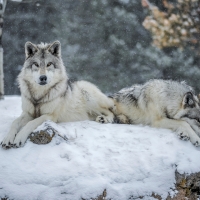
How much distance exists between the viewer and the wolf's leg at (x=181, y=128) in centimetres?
427

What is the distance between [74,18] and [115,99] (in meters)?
5.96

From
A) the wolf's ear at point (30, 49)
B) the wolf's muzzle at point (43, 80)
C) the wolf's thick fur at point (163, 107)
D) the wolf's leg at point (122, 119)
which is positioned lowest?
the wolf's leg at point (122, 119)

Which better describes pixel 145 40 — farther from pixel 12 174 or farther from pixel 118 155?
pixel 12 174

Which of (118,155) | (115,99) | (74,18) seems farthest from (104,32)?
(118,155)

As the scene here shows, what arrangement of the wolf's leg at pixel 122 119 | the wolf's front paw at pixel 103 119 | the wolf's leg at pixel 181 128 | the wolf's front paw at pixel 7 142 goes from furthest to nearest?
the wolf's leg at pixel 122 119 → the wolf's front paw at pixel 103 119 → the wolf's leg at pixel 181 128 → the wolf's front paw at pixel 7 142

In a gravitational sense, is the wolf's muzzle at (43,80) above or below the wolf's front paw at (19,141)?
above

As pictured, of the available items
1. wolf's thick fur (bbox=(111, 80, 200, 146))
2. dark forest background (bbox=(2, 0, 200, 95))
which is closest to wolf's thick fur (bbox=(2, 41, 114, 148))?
wolf's thick fur (bbox=(111, 80, 200, 146))

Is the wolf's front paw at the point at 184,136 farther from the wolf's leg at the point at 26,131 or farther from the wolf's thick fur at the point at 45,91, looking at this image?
the wolf's leg at the point at 26,131

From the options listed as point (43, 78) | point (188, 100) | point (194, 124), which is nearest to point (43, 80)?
point (43, 78)

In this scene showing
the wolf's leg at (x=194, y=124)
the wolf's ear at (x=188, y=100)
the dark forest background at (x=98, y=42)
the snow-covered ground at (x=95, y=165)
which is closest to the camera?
the snow-covered ground at (x=95, y=165)

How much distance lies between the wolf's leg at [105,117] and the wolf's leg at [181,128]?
78cm

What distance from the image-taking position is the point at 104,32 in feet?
35.2

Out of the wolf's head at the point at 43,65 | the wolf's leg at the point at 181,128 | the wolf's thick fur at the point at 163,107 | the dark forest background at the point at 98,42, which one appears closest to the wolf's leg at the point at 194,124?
the wolf's thick fur at the point at 163,107

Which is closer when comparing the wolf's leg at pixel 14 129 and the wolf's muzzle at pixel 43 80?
the wolf's leg at pixel 14 129
